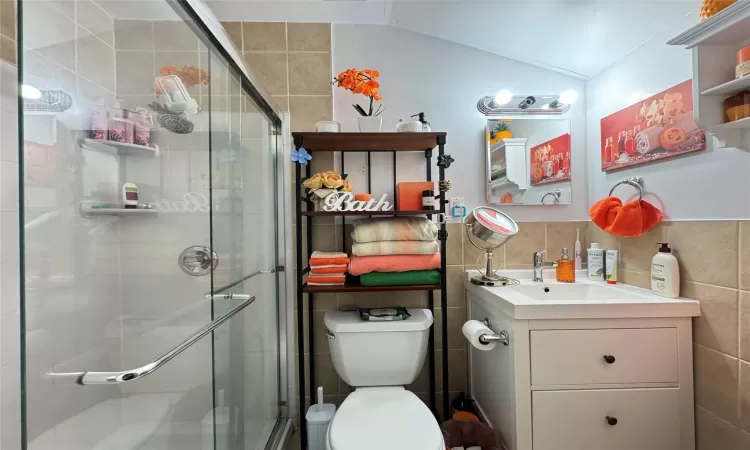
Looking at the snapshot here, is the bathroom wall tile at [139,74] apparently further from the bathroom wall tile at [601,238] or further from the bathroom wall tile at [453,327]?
the bathroom wall tile at [601,238]

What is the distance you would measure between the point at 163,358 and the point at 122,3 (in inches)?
36.1

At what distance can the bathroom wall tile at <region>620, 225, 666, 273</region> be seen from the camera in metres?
1.34

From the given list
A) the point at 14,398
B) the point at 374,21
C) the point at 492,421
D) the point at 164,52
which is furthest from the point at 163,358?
the point at 374,21

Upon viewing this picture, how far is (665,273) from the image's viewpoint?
4.03 feet

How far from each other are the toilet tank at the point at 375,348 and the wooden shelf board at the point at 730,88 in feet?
4.06

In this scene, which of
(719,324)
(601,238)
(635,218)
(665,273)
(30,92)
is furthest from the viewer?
(601,238)

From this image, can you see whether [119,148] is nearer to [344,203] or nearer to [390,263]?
[344,203]

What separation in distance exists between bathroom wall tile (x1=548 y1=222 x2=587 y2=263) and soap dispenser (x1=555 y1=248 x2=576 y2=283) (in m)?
0.10

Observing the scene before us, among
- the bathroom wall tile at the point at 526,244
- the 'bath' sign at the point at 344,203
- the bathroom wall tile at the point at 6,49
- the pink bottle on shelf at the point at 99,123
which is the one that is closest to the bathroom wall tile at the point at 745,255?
the bathroom wall tile at the point at 526,244

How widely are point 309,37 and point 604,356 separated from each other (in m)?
1.92

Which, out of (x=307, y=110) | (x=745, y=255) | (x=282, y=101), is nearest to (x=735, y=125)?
(x=745, y=255)

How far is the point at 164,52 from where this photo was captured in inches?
35.6

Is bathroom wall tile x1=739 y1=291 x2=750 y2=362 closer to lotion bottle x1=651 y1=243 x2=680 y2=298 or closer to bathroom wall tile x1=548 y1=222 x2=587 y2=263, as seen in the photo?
lotion bottle x1=651 y1=243 x2=680 y2=298

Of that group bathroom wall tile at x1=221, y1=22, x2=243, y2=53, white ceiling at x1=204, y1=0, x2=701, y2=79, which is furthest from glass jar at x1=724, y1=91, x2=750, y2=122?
bathroom wall tile at x1=221, y1=22, x2=243, y2=53
